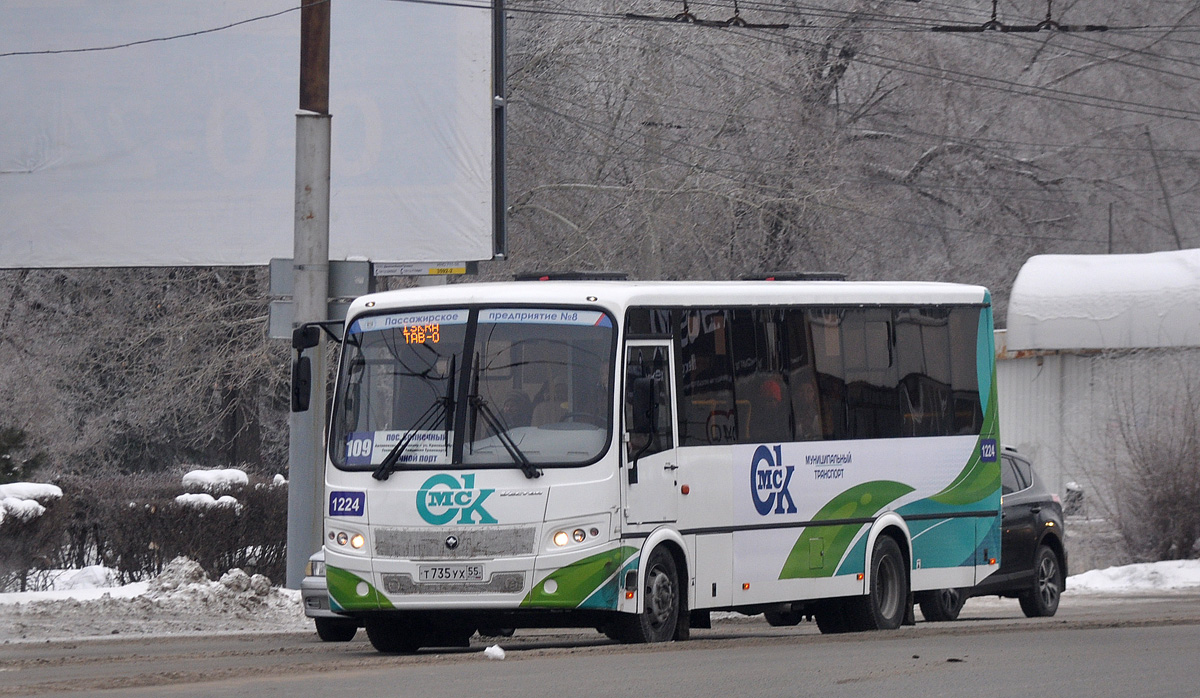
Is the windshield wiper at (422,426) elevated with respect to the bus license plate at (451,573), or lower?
elevated

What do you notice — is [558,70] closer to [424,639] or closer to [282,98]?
[282,98]

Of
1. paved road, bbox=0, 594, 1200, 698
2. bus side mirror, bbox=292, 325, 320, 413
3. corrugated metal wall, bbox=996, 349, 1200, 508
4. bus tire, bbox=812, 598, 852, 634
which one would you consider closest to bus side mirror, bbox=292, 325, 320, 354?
bus side mirror, bbox=292, 325, 320, 413

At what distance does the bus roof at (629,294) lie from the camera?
1216 cm

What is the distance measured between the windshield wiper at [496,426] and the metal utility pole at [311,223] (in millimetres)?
4647

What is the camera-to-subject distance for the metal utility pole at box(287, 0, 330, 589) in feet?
53.9

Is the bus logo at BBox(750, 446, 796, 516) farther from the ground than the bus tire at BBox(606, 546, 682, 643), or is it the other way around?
the bus logo at BBox(750, 446, 796, 516)

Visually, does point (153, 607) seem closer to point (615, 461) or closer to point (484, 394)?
point (484, 394)

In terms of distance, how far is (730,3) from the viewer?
29.4 metres

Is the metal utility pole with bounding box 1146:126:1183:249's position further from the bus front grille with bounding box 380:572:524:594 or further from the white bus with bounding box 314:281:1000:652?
the bus front grille with bounding box 380:572:524:594

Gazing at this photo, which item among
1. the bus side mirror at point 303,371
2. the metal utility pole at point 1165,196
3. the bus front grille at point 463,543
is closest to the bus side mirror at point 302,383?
the bus side mirror at point 303,371

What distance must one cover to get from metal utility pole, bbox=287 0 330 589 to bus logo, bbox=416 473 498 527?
481cm

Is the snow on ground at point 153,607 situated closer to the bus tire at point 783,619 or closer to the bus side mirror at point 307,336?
the bus side mirror at point 307,336

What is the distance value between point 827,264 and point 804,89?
3055 millimetres

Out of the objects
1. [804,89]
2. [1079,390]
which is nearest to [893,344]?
[1079,390]
